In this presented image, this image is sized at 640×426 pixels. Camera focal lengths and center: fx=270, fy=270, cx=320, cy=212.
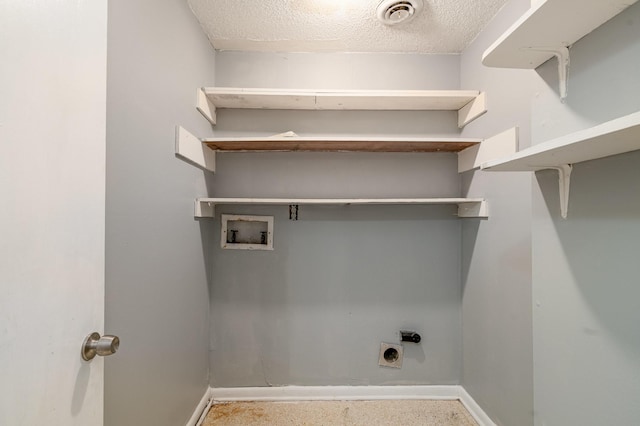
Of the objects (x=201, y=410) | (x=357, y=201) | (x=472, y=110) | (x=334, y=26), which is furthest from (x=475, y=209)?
(x=201, y=410)

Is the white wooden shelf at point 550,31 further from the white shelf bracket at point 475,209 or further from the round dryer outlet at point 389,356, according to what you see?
the round dryer outlet at point 389,356

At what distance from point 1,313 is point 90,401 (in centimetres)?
35

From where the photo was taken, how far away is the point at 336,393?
5.97 ft

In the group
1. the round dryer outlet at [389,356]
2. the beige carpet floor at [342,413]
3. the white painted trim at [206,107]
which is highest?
the white painted trim at [206,107]

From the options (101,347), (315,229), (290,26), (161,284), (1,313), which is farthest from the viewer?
(315,229)

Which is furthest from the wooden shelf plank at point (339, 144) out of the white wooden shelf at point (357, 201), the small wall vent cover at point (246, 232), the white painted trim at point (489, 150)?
the small wall vent cover at point (246, 232)

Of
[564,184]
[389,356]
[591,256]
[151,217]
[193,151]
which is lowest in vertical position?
[389,356]

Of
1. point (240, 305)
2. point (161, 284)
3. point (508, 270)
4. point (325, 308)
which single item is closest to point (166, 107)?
point (161, 284)

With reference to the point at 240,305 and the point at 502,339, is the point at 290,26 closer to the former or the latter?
the point at 240,305

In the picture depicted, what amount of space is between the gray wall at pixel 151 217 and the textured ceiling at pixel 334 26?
20 centimetres

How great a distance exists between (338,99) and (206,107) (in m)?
0.81

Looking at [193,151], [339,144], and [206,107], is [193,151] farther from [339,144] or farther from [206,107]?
[339,144]

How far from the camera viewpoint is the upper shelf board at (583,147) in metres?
0.55

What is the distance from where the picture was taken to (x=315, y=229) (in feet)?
6.12
